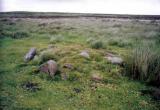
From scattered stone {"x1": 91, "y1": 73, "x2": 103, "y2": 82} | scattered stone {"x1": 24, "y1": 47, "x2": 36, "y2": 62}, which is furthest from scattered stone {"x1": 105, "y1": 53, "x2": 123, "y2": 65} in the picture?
scattered stone {"x1": 24, "y1": 47, "x2": 36, "y2": 62}

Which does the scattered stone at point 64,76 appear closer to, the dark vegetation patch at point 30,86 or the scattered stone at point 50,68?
the scattered stone at point 50,68

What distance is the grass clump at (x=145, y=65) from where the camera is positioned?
4.47m

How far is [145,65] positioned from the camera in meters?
4.49

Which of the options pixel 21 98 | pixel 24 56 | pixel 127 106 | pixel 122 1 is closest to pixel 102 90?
pixel 127 106

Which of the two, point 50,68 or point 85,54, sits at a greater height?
point 85,54

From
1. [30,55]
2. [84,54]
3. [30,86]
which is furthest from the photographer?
[30,55]

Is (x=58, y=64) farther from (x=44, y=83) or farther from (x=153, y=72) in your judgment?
(x=153, y=72)

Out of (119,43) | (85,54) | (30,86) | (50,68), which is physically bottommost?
(30,86)

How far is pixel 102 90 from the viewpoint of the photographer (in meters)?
4.11

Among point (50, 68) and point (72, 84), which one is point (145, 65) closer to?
point (72, 84)

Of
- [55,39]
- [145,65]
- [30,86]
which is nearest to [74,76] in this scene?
[30,86]

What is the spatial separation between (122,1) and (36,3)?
1.60 metres

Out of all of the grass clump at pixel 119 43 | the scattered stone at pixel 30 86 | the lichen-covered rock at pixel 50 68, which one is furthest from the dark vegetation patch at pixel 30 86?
the grass clump at pixel 119 43

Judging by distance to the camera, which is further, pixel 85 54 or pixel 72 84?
pixel 85 54
